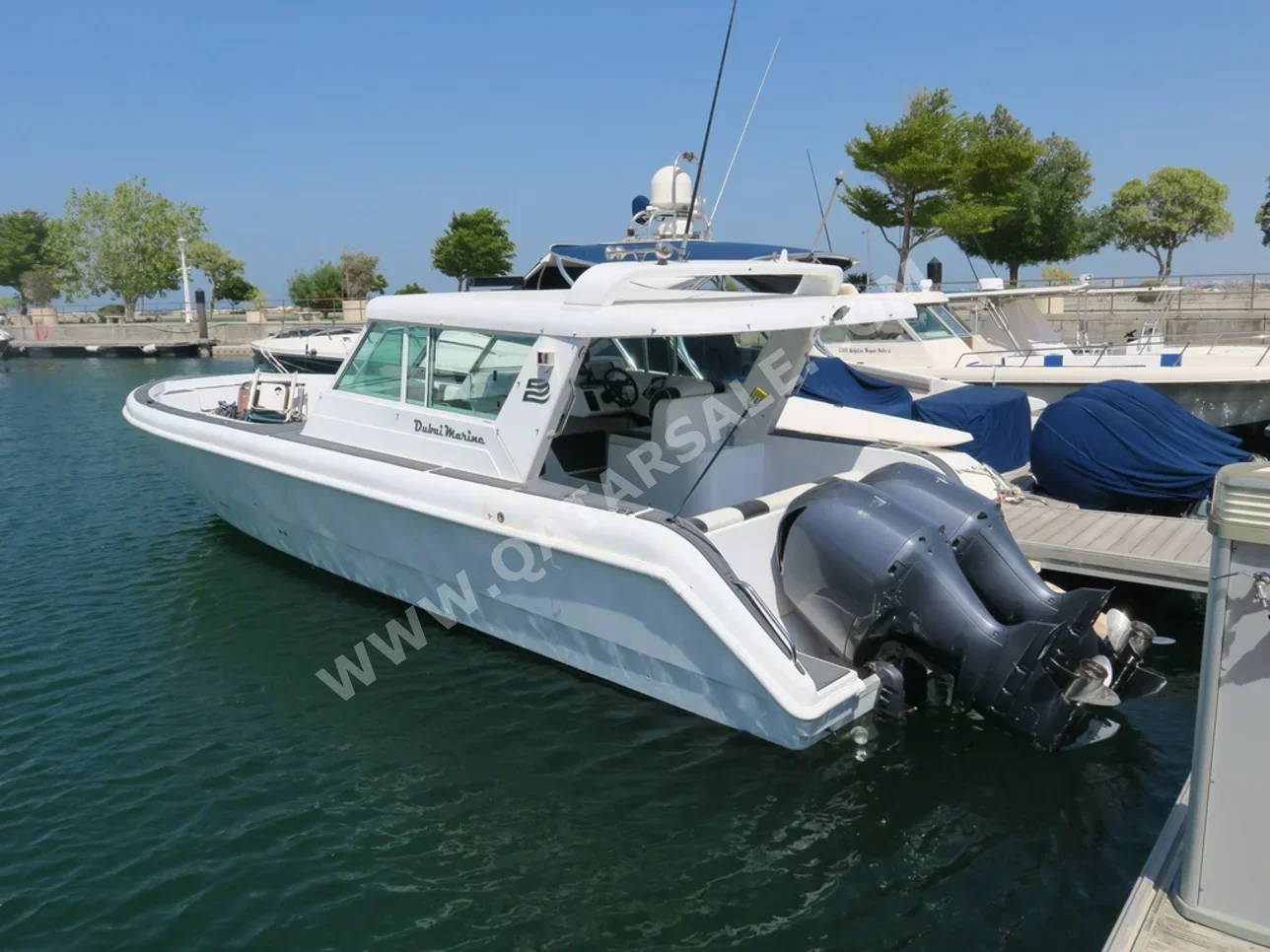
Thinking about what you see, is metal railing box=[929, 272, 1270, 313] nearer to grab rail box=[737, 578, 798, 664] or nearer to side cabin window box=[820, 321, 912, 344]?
side cabin window box=[820, 321, 912, 344]

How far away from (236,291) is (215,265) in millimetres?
2346

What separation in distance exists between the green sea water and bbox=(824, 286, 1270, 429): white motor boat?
19.4 ft

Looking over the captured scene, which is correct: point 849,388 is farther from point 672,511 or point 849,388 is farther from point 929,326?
point 672,511

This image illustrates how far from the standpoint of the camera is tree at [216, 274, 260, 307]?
51.9m

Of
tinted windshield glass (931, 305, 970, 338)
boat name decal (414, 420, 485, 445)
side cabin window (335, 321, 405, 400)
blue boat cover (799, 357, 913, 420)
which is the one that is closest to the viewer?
boat name decal (414, 420, 485, 445)

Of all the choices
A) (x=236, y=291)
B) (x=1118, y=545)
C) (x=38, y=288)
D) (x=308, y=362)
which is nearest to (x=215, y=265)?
(x=236, y=291)

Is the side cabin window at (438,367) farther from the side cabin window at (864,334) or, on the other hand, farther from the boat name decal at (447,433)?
the side cabin window at (864,334)

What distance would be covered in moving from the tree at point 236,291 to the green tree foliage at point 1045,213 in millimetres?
37432

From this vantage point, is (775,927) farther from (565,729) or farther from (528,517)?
(528,517)

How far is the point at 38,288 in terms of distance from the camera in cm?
5619

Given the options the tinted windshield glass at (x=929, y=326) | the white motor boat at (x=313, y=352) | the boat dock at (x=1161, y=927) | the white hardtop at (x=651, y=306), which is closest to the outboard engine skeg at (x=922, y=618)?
the white hardtop at (x=651, y=306)

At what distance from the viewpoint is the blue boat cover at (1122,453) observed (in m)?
8.09

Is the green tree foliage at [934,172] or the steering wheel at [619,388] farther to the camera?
the green tree foliage at [934,172]

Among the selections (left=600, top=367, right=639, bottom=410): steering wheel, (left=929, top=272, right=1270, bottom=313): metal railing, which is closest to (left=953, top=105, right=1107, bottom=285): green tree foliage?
(left=929, top=272, right=1270, bottom=313): metal railing
